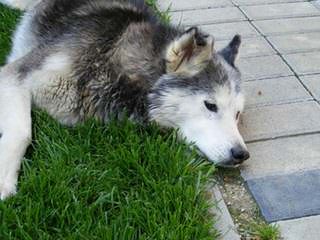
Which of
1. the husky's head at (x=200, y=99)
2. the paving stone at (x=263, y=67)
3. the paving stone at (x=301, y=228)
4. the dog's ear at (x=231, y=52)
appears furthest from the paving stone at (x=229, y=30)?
the paving stone at (x=301, y=228)

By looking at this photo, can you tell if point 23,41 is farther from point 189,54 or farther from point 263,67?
point 263,67

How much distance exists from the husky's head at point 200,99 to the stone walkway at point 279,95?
0.84ft

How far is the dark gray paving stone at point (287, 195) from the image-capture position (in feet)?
8.98

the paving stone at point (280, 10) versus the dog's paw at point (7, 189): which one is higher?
the dog's paw at point (7, 189)

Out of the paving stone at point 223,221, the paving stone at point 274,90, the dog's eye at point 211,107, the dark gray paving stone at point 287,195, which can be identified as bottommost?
the paving stone at point 274,90

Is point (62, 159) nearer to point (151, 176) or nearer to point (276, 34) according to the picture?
point (151, 176)

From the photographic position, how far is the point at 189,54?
311 cm

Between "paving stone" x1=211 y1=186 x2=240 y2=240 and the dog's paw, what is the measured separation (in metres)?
0.99

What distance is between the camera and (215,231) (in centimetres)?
256

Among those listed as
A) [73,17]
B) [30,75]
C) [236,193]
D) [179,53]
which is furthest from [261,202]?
[73,17]

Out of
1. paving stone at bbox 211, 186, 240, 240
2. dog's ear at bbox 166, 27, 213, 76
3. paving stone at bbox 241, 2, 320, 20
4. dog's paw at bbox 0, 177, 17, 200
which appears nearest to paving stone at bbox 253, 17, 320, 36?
paving stone at bbox 241, 2, 320, 20

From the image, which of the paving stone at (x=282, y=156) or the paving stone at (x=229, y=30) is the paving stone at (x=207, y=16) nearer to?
the paving stone at (x=229, y=30)

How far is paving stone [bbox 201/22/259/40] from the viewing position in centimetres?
462

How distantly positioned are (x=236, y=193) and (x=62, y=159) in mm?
943
